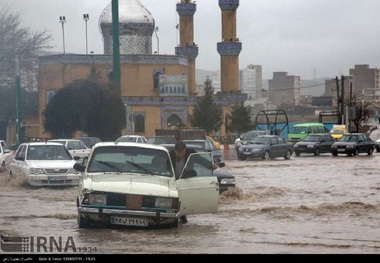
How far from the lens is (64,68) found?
77.8 meters

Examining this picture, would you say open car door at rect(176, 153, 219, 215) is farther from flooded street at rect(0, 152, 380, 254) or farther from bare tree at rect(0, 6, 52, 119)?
bare tree at rect(0, 6, 52, 119)

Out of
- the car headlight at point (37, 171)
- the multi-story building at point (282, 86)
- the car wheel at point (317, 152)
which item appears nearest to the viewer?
the car headlight at point (37, 171)

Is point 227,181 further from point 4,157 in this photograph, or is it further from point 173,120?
point 173,120

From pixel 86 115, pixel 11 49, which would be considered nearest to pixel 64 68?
pixel 11 49

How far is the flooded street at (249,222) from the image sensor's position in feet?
40.2

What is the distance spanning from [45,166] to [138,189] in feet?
34.4

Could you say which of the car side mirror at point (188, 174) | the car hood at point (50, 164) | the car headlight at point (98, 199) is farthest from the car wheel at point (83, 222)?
the car hood at point (50, 164)

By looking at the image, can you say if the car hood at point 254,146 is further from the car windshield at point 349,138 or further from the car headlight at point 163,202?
the car headlight at point 163,202

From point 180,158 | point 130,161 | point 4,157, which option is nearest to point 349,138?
point 4,157

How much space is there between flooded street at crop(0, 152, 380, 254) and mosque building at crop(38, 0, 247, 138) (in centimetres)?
4738

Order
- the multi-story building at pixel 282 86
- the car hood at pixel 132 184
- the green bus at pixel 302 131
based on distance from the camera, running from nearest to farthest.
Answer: the car hood at pixel 132 184 < the green bus at pixel 302 131 < the multi-story building at pixel 282 86

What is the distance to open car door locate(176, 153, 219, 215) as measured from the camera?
14352mm

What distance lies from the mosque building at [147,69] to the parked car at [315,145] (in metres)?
25.8

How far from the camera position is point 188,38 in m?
83.5
